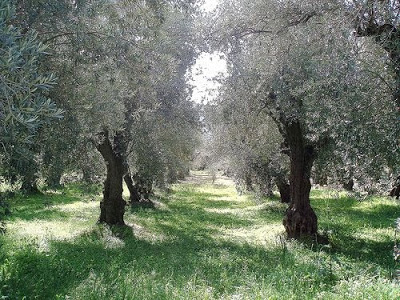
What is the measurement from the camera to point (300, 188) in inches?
647

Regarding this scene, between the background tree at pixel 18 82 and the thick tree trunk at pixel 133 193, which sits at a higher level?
the background tree at pixel 18 82

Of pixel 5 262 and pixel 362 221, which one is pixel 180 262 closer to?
pixel 5 262

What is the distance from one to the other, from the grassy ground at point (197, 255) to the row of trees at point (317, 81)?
8.31ft

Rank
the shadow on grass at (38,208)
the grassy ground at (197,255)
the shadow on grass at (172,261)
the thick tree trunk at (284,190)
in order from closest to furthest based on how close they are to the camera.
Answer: the grassy ground at (197,255) < the shadow on grass at (172,261) < the shadow on grass at (38,208) < the thick tree trunk at (284,190)

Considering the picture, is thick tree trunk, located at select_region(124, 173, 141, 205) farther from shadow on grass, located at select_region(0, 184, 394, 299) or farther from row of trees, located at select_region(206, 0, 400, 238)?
row of trees, located at select_region(206, 0, 400, 238)

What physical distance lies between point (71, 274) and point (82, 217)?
45.3 feet

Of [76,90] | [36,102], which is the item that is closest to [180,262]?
[76,90]

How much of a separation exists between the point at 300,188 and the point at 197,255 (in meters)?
5.11

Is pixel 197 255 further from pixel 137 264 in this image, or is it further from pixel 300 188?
pixel 300 188

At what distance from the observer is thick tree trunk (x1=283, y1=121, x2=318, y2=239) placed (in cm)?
1612

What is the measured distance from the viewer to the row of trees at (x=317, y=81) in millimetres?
9781

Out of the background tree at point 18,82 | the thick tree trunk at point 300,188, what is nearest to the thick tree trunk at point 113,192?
the thick tree trunk at point 300,188

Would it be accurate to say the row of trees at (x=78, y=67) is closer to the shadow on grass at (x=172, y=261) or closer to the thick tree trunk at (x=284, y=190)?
the shadow on grass at (x=172, y=261)

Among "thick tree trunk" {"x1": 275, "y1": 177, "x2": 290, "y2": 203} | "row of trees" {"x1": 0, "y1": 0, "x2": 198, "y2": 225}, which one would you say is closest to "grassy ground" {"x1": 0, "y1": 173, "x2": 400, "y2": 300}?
"thick tree trunk" {"x1": 275, "y1": 177, "x2": 290, "y2": 203}
